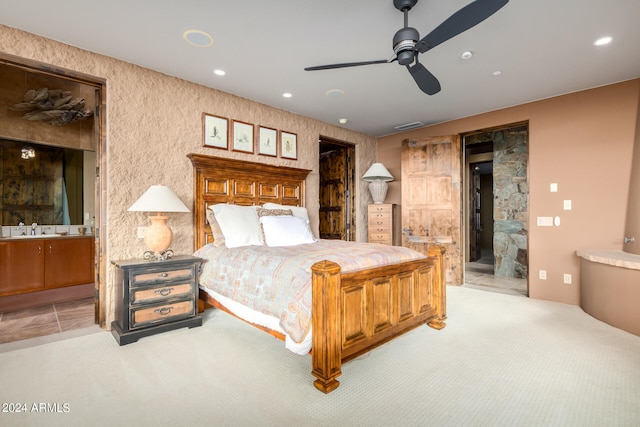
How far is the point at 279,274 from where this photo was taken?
2279 mm

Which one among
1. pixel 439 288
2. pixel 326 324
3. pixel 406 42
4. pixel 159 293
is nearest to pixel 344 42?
pixel 406 42

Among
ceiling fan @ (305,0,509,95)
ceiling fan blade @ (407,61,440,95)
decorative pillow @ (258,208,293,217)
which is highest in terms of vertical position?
ceiling fan @ (305,0,509,95)

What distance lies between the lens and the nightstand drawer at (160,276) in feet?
8.69

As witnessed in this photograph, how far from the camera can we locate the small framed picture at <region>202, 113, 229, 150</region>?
3719mm

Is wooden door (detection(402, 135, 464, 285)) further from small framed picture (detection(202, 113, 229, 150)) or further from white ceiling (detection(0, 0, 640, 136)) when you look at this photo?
small framed picture (detection(202, 113, 229, 150))

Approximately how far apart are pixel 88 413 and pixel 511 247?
20.6 feet

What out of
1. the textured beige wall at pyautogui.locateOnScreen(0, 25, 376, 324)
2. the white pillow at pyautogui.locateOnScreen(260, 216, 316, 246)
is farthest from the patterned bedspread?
→ the textured beige wall at pyautogui.locateOnScreen(0, 25, 376, 324)

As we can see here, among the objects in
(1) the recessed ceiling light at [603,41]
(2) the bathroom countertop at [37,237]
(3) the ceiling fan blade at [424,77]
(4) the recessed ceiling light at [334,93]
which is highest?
(4) the recessed ceiling light at [334,93]

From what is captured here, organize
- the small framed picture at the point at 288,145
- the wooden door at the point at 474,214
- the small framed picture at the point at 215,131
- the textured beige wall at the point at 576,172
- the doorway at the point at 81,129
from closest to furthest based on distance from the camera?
the doorway at the point at 81,129 < the textured beige wall at the point at 576,172 < the small framed picture at the point at 215,131 < the small framed picture at the point at 288,145 < the wooden door at the point at 474,214

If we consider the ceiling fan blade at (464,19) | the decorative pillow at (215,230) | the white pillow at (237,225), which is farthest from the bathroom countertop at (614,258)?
the decorative pillow at (215,230)

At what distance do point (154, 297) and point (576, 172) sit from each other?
507cm

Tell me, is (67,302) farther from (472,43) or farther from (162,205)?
(472,43)

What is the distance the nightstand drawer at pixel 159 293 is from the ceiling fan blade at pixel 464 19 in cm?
285

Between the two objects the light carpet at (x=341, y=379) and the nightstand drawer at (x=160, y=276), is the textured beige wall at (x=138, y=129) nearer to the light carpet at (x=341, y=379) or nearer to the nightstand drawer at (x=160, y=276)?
the nightstand drawer at (x=160, y=276)
